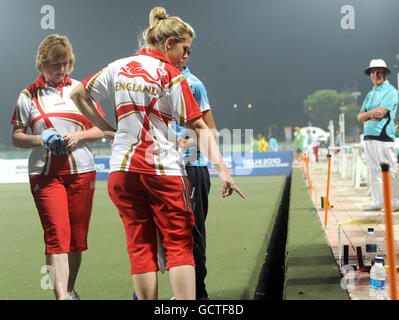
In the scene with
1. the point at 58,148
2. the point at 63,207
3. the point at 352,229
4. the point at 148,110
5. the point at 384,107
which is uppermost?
the point at 384,107

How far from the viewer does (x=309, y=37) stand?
291 feet

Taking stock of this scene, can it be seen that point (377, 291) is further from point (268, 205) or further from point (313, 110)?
point (313, 110)

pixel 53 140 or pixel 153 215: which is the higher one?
pixel 53 140

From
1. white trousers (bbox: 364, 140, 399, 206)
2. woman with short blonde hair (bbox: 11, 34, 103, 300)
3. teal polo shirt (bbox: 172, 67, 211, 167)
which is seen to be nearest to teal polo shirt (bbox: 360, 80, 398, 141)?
white trousers (bbox: 364, 140, 399, 206)

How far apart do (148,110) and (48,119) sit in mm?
1215

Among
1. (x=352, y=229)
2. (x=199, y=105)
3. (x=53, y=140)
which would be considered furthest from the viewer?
(x=352, y=229)

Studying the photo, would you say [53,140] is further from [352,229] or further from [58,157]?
[352,229]

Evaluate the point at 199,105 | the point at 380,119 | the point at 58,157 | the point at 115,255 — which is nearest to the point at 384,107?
the point at 380,119

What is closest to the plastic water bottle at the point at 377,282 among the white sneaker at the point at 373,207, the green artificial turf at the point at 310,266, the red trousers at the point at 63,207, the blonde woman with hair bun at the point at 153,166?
the green artificial turf at the point at 310,266

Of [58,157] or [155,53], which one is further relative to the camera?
[58,157]

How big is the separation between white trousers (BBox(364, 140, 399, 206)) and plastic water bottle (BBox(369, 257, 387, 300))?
4.09 metres

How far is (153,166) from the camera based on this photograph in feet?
8.65

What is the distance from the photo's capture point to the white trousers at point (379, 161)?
759 centimetres

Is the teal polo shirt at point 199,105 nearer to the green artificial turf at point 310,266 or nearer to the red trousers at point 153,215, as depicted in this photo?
the red trousers at point 153,215
